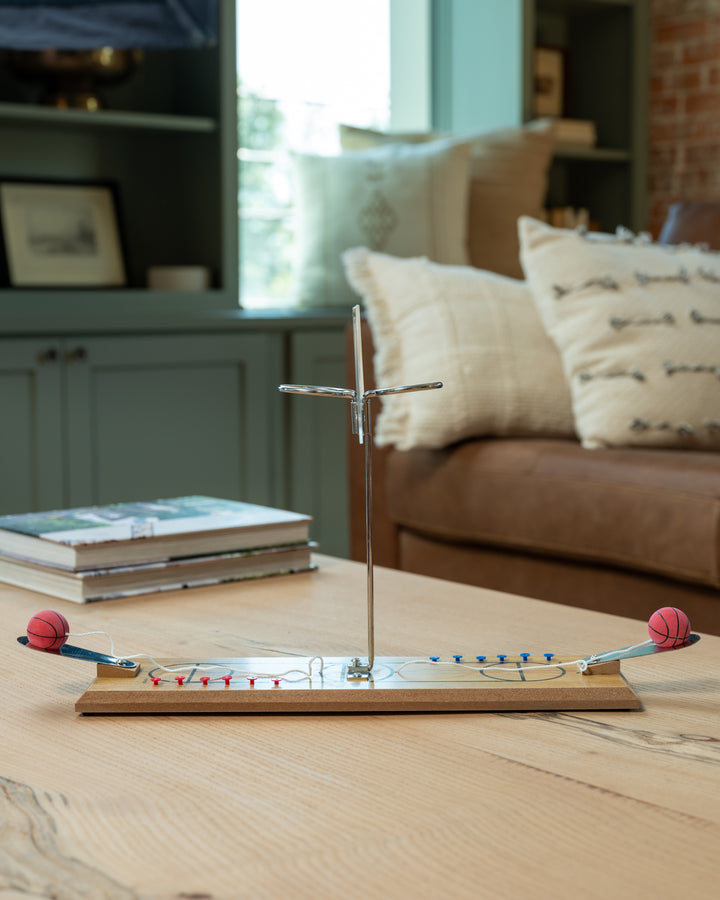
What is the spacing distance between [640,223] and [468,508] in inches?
94.9

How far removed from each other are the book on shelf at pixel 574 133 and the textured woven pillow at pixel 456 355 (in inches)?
74.5

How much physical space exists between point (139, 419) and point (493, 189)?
1364mm

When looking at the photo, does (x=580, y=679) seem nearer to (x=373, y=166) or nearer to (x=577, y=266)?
(x=577, y=266)

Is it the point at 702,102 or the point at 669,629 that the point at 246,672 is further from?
the point at 702,102

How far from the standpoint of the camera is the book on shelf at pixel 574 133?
12.9 ft

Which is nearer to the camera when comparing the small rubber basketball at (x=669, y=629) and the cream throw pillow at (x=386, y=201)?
the small rubber basketball at (x=669, y=629)

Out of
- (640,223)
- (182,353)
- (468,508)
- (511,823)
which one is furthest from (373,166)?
(511,823)

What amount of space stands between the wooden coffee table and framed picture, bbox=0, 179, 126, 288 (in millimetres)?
2274

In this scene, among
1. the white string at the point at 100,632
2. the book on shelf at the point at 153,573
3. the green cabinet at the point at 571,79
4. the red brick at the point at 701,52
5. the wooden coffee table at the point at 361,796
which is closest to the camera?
the wooden coffee table at the point at 361,796

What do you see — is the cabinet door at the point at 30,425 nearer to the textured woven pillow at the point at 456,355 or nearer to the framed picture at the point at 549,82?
the textured woven pillow at the point at 456,355

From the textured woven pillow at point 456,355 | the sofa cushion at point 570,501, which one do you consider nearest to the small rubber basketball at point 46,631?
the sofa cushion at point 570,501

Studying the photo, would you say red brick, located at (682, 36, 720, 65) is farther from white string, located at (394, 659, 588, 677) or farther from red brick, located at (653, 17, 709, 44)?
white string, located at (394, 659, 588, 677)

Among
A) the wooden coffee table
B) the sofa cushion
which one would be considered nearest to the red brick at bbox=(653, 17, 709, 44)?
the sofa cushion

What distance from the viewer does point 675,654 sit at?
0.99 meters
